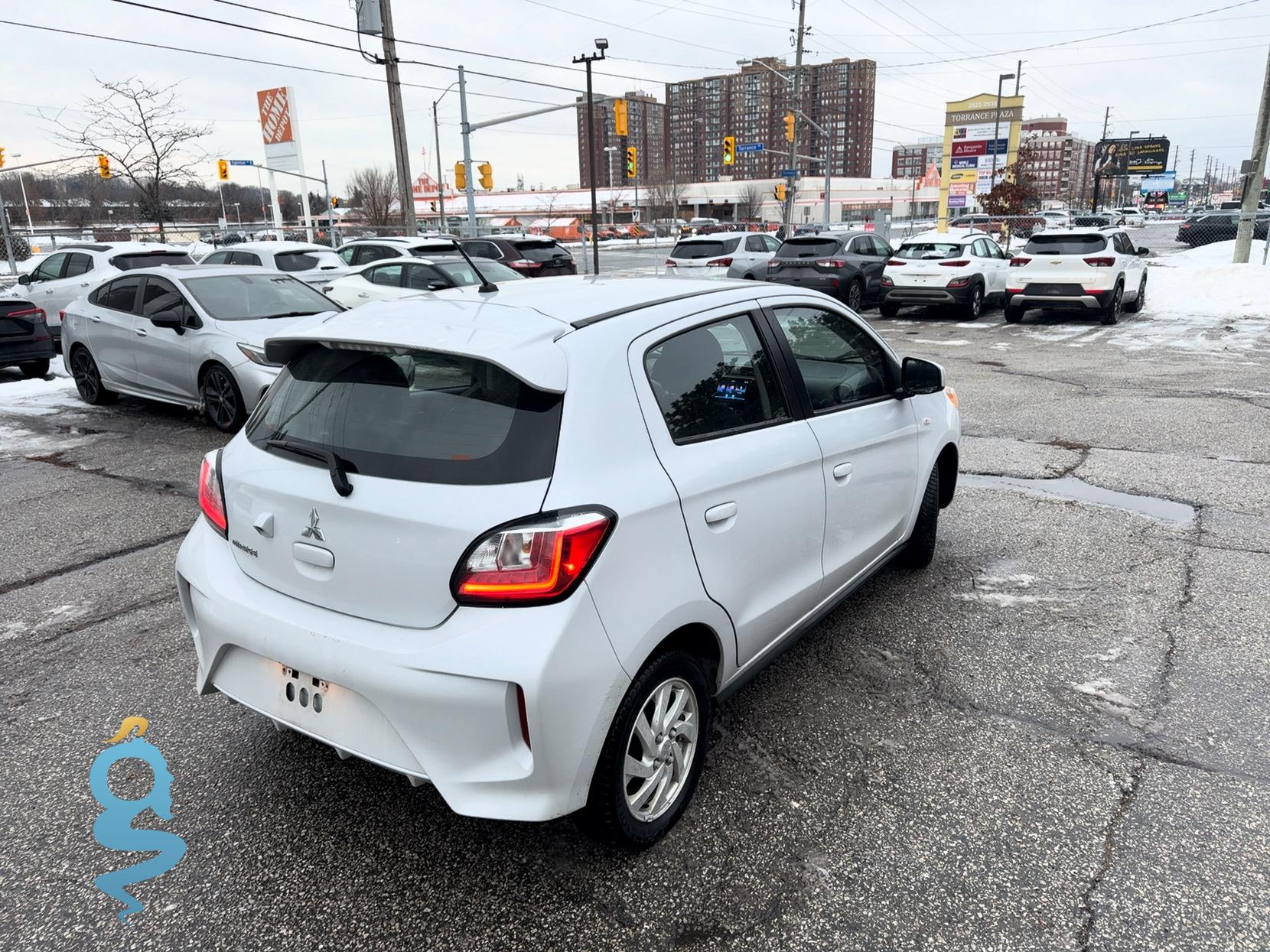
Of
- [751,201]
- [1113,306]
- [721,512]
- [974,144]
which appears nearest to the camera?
[721,512]

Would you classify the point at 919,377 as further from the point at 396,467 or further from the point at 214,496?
the point at 214,496

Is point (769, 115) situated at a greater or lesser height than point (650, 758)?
greater

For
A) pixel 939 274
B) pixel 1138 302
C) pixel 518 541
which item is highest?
pixel 518 541

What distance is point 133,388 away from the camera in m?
9.09

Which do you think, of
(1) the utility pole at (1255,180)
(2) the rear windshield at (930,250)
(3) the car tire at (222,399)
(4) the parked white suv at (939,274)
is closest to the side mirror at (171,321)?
(3) the car tire at (222,399)

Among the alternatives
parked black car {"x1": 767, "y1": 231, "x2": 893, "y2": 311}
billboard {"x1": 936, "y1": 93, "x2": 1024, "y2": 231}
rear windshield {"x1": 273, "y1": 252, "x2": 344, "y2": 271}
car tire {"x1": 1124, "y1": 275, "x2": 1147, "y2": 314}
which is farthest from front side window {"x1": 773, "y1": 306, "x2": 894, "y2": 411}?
billboard {"x1": 936, "y1": 93, "x2": 1024, "y2": 231}

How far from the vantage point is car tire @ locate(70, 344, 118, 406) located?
31.4ft

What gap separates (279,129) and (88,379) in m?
34.5

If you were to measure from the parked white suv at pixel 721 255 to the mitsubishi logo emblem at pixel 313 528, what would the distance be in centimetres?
1731

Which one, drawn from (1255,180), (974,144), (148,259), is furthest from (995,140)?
(148,259)

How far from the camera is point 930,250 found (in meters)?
17.6

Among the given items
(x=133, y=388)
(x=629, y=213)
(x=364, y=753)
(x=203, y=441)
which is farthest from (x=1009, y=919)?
(x=629, y=213)

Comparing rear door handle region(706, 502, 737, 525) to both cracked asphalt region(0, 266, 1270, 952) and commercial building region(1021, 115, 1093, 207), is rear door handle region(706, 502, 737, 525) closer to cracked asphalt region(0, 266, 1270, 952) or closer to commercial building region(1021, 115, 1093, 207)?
cracked asphalt region(0, 266, 1270, 952)

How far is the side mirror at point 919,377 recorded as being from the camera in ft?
13.4
